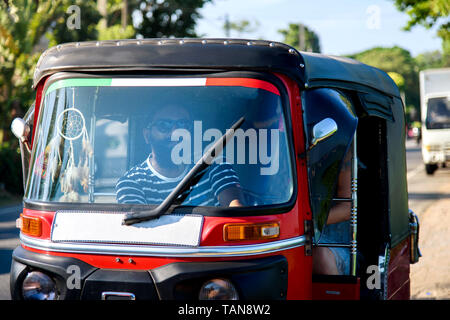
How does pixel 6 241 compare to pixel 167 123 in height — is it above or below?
below

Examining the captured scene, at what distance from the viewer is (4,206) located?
1473 cm

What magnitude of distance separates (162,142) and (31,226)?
870mm

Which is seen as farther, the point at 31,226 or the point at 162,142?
the point at 31,226

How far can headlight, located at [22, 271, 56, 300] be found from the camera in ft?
10.3

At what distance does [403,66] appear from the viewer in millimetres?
91812

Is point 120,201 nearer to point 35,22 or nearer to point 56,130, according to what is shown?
point 56,130

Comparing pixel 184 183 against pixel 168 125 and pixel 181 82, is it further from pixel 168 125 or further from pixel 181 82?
pixel 181 82

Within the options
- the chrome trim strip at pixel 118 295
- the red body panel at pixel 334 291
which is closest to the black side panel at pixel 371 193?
the red body panel at pixel 334 291

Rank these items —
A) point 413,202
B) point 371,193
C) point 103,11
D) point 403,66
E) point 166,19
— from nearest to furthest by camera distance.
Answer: point 371,193 → point 413,202 → point 103,11 → point 166,19 → point 403,66

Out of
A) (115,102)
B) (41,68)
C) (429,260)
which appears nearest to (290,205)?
(115,102)

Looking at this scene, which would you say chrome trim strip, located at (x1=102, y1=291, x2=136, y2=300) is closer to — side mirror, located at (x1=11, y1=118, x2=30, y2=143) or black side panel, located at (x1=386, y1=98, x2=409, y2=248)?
side mirror, located at (x1=11, y1=118, x2=30, y2=143)

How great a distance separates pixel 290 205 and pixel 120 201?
2.96ft

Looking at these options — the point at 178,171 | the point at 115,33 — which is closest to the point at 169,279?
the point at 178,171

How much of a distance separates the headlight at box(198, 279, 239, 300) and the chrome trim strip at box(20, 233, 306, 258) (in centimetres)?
15
